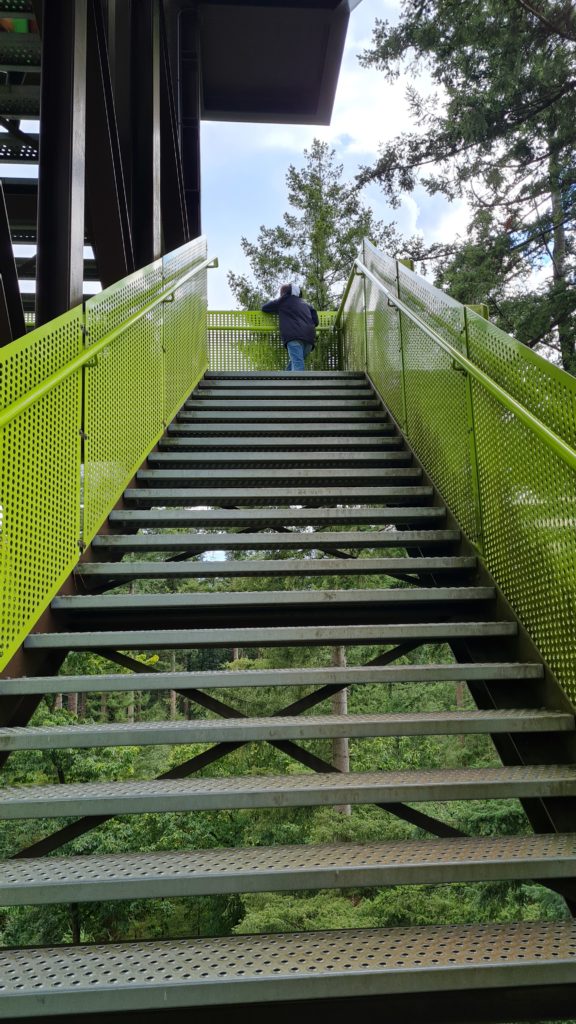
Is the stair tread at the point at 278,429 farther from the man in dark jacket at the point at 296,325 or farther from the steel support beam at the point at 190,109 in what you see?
the steel support beam at the point at 190,109

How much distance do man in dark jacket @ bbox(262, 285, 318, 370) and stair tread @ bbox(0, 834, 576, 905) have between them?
331 inches

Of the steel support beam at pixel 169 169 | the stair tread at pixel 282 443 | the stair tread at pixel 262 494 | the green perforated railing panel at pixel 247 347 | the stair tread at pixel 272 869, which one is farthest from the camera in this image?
the green perforated railing panel at pixel 247 347

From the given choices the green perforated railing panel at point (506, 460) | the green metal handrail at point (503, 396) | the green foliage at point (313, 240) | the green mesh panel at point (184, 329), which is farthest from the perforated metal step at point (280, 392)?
the green foliage at point (313, 240)

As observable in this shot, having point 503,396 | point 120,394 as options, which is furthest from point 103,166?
point 503,396

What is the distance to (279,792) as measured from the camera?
2.19m

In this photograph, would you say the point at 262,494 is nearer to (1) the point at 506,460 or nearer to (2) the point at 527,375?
(1) the point at 506,460

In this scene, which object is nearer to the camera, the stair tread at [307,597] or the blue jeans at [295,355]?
the stair tread at [307,597]

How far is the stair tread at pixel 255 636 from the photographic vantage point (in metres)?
2.86

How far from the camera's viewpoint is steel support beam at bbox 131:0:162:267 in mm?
6672

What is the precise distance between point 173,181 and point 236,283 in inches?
546

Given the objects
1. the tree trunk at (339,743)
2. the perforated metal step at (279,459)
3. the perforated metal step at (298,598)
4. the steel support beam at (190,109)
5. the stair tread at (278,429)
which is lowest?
the tree trunk at (339,743)

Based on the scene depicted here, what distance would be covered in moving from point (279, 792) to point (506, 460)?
1.93 metres

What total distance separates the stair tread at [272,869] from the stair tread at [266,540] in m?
1.77

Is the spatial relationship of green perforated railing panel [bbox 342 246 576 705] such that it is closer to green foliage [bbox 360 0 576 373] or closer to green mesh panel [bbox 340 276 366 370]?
green mesh panel [bbox 340 276 366 370]
